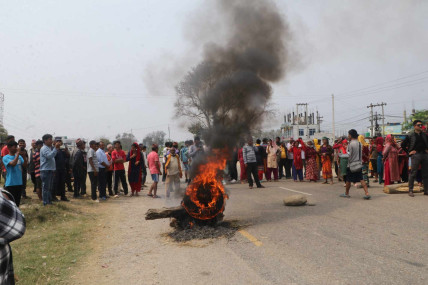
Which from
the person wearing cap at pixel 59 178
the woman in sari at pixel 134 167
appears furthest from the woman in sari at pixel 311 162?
the person wearing cap at pixel 59 178

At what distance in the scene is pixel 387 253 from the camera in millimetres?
4551

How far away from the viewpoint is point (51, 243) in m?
6.09

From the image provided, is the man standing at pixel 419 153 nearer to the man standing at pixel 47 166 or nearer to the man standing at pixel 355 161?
the man standing at pixel 355 161

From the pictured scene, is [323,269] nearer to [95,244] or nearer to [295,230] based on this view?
[295,230]

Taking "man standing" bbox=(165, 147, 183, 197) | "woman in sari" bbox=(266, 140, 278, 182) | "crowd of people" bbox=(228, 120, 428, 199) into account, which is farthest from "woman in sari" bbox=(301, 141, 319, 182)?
"man standing" bbox=(165, 147, 183, 197)

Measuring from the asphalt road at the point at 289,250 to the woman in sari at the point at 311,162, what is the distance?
6.24 metres

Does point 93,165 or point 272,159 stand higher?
point 272,159

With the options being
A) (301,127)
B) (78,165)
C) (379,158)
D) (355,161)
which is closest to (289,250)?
(355,161)

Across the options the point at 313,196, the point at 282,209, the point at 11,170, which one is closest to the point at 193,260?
the point at 282,209

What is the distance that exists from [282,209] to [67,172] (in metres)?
8.34

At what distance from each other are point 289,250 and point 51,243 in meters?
4.23

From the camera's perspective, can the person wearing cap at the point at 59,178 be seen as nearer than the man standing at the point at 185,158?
Yes

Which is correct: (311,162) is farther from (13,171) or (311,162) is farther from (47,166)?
(13,171)

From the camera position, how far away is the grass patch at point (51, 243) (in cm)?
466
